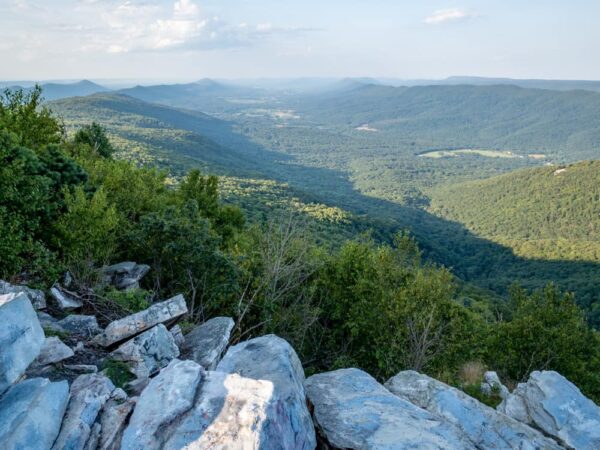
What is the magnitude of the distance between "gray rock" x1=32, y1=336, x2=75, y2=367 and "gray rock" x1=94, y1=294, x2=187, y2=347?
4.47 ft

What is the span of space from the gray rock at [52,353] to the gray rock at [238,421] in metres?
3.95

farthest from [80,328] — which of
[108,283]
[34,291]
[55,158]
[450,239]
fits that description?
[450,239]

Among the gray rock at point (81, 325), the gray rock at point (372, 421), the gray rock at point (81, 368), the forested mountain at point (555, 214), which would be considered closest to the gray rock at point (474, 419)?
the gray rock at point (372, 421)

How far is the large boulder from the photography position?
11992mm

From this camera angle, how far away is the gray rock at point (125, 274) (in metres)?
16.9

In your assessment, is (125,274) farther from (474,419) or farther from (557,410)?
(557,410)

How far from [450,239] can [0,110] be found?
15403 centimetres

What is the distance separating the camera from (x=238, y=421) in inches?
289

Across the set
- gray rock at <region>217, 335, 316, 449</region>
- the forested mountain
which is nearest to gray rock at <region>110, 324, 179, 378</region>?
gray rock at <region>217, 335, 316, 449</region>

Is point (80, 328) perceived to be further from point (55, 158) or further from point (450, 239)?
point (450, 239)

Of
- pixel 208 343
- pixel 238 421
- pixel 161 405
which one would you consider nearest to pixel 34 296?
pixel 208 343

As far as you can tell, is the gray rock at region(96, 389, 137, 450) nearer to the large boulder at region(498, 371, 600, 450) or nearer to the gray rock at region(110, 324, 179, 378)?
the gray rock at region(110, 324, 179, 378)

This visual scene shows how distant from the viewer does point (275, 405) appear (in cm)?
770

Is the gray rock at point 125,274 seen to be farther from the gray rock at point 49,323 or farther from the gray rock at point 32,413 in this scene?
the gray rock at point 32,413
